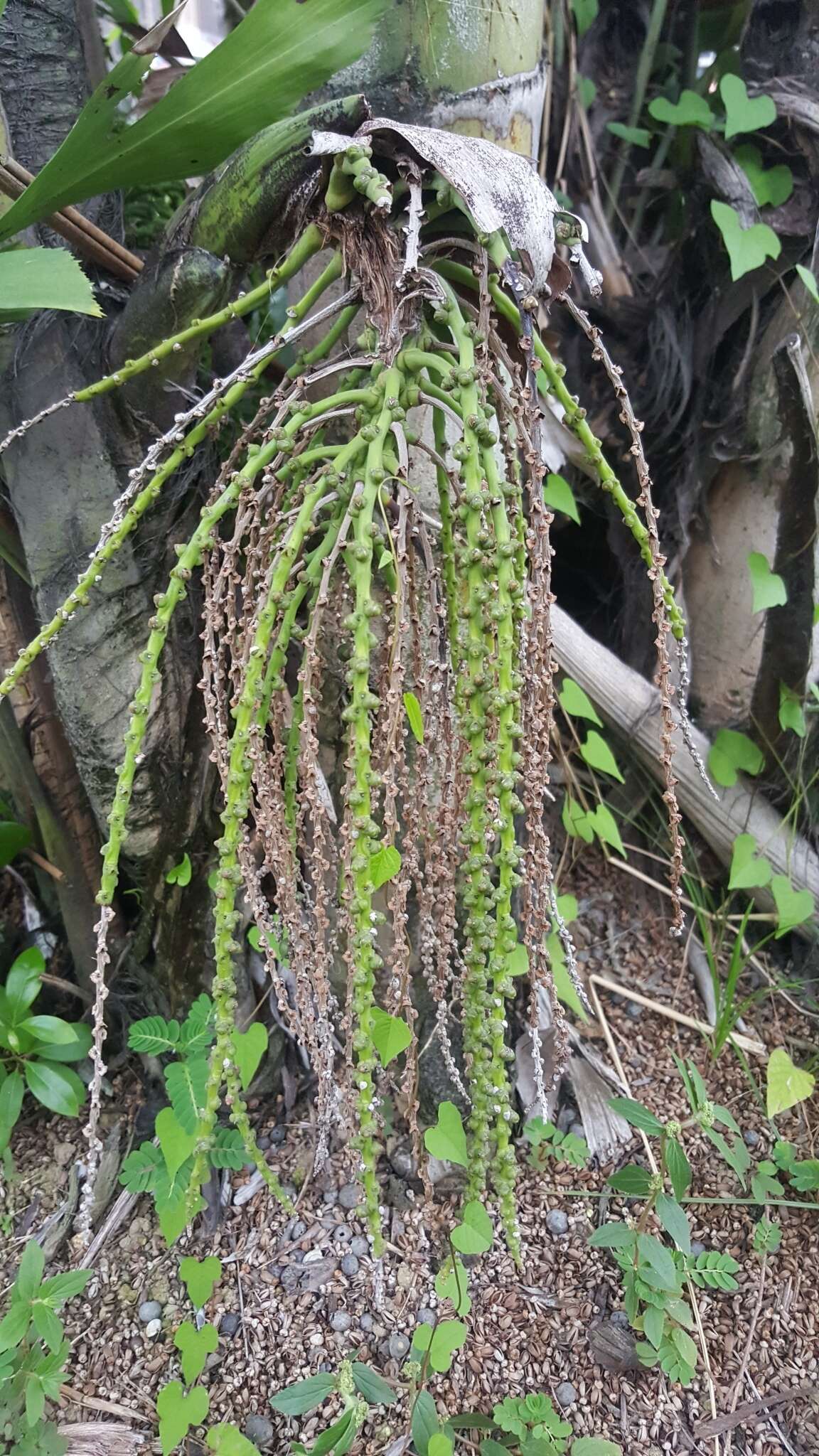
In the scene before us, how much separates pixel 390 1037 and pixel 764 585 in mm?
1023

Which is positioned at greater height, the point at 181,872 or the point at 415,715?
the point at 415,715

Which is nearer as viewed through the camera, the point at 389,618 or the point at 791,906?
the point at 389,618

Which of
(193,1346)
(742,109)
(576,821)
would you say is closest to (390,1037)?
(193,1346)

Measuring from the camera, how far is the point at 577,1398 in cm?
101

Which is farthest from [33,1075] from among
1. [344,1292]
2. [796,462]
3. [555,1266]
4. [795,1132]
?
[796,462]

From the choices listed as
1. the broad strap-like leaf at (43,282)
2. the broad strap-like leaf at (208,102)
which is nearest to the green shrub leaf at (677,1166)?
the broad strap-like leaf at (43,282)

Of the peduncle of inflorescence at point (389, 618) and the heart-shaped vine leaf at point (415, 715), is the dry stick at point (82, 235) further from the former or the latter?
the heart-shaped vine leaf at point (415, 715)

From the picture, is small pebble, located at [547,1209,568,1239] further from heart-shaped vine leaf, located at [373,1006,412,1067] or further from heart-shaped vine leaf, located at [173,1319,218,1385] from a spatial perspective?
heart-shaped vine leaf, located at [373,1006,412,1067]

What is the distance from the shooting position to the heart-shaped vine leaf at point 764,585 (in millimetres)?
1375

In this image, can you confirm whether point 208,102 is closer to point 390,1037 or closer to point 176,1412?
point 390,1037

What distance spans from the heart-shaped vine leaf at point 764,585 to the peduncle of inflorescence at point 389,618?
697 mm

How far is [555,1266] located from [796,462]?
1.25 m

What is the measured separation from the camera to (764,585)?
54.6 inches

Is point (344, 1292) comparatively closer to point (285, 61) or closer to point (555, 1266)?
point (555, 1266)
